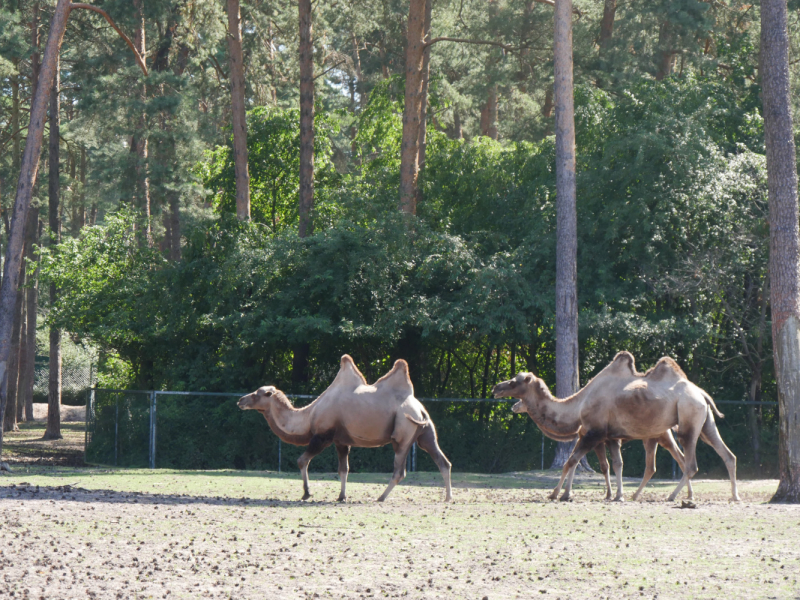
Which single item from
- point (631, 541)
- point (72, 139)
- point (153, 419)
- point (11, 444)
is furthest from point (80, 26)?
point (631, 541)

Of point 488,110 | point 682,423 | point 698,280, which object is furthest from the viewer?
point 488,110

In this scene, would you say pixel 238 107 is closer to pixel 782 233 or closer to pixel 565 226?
pixel 565 226

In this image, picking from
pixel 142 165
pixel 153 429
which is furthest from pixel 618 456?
pixel 142 165

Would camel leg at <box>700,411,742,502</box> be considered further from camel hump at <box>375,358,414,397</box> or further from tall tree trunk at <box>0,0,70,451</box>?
tall tree trunk at <box>0,0,70,451</box>

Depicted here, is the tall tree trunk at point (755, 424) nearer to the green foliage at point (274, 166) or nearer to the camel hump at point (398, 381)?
the camel hump at point (398, 381)

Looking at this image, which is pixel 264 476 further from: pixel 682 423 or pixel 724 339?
pixel 724 339

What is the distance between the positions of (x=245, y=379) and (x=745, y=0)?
1966cm

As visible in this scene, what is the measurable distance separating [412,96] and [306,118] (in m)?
3.40

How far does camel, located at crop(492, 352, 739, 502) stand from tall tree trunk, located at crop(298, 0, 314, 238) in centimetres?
1496

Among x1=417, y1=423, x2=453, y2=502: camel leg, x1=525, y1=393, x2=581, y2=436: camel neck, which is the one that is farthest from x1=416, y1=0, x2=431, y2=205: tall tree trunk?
x1=417, y1=423, x2=453, y2=502: camel leg

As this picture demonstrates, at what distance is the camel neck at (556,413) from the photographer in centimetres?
1527

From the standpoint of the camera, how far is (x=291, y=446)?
23.9 meters

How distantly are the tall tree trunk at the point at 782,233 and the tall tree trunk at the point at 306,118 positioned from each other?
50.3ft

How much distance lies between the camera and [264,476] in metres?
20.2
